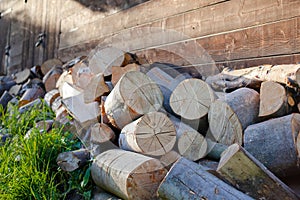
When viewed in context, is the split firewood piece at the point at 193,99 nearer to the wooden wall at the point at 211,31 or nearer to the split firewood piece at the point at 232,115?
the split firewood piece at the point at 232,115

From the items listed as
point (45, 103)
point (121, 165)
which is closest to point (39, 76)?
point (45, 103)

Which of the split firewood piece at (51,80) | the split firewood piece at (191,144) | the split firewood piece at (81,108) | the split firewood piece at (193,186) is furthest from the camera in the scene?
the split firewood piece at (51,80)

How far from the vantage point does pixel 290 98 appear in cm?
209

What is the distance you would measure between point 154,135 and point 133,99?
345 millimetres

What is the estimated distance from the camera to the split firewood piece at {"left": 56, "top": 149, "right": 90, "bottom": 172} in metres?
2.33

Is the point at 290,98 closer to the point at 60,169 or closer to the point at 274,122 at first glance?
the point at 274,122

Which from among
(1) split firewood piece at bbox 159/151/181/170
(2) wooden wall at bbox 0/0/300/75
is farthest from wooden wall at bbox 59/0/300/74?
(1) split firewood piece at bbox 159/151/181/170

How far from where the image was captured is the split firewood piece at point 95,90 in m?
2.87

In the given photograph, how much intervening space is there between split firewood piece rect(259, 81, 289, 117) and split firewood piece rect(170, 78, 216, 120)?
298 mm

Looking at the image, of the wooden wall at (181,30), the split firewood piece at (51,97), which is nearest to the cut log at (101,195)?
the wooden wall at (181,30)

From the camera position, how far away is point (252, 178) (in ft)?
5.45

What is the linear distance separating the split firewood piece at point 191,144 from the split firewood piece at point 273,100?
1.20 ft

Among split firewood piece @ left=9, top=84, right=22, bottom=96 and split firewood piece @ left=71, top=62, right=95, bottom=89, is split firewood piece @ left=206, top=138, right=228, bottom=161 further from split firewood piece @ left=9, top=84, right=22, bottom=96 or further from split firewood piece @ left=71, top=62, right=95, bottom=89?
split firewood piece @ left=9, top=84, right=22, bottom=96

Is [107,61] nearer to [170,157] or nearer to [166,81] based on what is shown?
[166,81]
